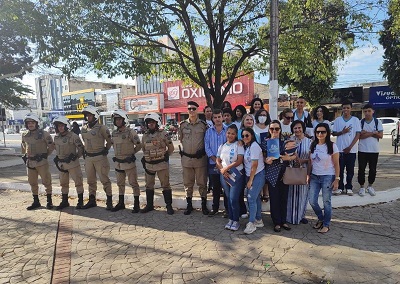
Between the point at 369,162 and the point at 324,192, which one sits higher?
the point at 369,162

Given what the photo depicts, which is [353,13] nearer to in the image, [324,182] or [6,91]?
[324,182]

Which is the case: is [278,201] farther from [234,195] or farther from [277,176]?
[234,195]

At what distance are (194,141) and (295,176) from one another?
1.62 m

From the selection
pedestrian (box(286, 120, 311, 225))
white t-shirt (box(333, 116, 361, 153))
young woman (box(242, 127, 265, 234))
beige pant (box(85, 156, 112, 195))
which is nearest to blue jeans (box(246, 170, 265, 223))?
young woman (box(242, 127, 265, 234))

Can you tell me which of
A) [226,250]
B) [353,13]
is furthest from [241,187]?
[353,13]

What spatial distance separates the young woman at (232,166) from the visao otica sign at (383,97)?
76.2 feet

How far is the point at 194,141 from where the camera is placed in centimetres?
452

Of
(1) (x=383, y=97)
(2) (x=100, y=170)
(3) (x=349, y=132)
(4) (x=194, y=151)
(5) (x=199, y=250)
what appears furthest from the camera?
(1) (x=383, y=97)

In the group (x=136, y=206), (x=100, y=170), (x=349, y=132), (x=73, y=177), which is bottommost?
(x=136, y=206)

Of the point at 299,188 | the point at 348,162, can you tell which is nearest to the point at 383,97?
the point at 348,162

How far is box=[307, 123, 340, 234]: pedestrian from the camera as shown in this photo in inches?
144

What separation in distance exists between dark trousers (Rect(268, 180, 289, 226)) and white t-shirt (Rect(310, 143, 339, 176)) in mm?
495

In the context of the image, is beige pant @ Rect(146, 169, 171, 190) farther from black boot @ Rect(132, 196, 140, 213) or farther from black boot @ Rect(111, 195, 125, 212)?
black boot @ Rect(111, 195, 125, 212)

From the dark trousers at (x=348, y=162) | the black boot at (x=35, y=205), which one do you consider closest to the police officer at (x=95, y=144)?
the black boot at (x=35, y=205)
